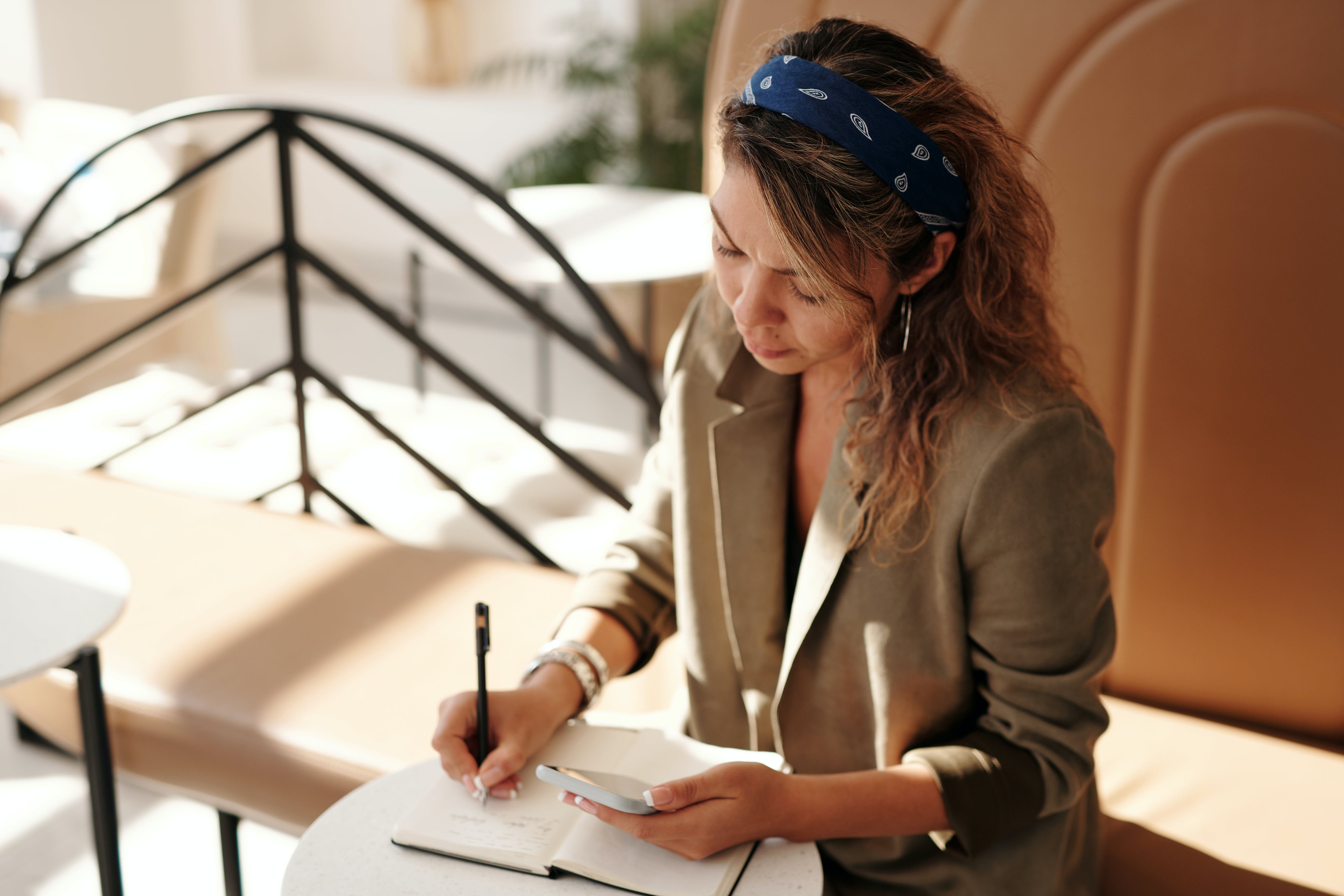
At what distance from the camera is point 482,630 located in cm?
90

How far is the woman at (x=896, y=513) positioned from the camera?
0.90 metres

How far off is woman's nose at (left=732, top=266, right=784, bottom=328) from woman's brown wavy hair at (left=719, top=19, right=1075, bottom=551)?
35 millimetres

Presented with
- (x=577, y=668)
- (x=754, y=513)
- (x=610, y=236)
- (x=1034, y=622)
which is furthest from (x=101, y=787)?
(x=610, y=236)

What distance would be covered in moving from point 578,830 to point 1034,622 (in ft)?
1.33

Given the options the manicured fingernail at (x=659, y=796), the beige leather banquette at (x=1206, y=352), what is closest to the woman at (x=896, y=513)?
the manicured fingernail at (x=659, y=796)

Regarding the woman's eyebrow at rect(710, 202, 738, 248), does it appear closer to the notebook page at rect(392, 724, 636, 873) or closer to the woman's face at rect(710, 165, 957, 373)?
the woman's face at rect(710, 165, 957, 373)

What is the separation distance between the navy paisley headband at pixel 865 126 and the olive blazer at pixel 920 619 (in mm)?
194

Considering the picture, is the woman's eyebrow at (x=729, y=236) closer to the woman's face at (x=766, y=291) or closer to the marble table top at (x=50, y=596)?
the woman's face at (x=766, y=291)

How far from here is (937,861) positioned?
104 cm

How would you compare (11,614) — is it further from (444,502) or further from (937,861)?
(444,502)

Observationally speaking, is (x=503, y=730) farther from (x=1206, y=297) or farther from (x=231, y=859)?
(x=1206, y=297)

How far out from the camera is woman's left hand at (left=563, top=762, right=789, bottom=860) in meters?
0.85

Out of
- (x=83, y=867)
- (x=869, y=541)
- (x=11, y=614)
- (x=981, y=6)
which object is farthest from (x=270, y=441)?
(x=869, y=541)

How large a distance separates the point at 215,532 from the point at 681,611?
1.13 m
